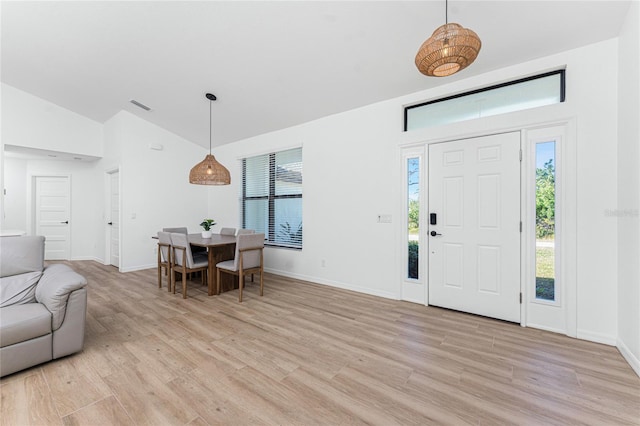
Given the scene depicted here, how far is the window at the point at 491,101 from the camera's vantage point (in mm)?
2775

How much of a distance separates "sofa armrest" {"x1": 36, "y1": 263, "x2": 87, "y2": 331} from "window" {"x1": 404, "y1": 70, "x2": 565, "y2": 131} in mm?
3852

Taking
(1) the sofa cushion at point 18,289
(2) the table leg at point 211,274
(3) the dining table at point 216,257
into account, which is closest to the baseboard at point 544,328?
(3) the dining table at point 216,257

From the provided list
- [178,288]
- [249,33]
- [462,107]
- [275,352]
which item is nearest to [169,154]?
[178,288]

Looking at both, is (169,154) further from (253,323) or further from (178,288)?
(253,323)

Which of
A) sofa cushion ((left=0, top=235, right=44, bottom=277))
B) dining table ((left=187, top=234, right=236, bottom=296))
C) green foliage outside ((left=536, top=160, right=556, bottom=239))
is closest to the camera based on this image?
sofa cushion ((left=0, top=235, right=44, bottom=277))

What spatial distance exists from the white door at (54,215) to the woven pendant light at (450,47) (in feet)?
27.8

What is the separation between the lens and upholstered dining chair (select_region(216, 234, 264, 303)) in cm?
366

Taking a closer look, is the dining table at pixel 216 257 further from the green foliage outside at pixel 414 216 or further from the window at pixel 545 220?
the window at pixel 545 220

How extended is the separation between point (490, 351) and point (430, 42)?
2468 millimetres

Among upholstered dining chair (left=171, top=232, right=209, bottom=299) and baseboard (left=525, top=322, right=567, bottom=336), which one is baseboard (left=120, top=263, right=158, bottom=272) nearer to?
upholstered dining chair (left=171, top=232, right=209, bottom=299)

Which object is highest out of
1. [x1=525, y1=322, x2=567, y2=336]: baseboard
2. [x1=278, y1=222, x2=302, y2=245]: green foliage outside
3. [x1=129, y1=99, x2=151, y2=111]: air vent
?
[x1=129, y1=99, x2=151, y2=111]: air vent

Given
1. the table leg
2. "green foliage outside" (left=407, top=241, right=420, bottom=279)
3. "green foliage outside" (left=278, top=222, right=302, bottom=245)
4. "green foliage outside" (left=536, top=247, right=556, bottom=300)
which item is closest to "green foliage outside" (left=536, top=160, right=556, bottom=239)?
"green foliage outside" (left=536, top=247, right=556, bottom=300)

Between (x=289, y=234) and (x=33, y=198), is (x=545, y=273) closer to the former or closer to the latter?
(x=289, y=234)

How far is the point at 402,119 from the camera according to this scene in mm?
3664
